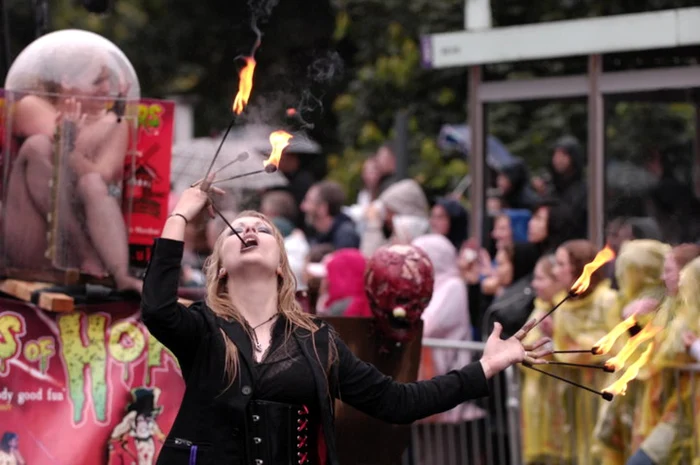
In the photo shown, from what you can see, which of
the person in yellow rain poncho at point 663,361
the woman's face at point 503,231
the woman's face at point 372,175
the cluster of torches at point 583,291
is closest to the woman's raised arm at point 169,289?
the cluster of torches at point 583,291

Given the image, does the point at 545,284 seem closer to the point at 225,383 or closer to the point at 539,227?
the point at 539,227

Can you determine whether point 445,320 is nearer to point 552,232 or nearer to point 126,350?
point 552,232

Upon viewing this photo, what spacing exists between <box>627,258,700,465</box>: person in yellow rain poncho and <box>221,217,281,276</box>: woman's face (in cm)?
298

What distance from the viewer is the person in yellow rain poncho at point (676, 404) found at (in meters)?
7.15

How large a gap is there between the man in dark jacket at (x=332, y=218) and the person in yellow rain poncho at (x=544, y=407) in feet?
8.67

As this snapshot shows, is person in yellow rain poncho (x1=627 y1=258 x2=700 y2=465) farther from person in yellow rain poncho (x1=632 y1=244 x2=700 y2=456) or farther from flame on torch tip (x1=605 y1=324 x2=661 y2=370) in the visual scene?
flame on torch tip (x1=605 y1=324 x2=661 y2=370)

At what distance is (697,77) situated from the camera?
9281 millimetres

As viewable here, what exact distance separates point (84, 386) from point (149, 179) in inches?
38.8

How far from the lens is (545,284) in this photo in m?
8.46

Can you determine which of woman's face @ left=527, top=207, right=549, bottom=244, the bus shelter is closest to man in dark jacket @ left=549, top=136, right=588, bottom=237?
the bus shelter

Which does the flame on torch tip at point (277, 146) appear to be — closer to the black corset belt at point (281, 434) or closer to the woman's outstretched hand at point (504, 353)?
the black corset belt at point (281, 434)

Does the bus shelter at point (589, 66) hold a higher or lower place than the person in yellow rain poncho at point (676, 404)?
higher

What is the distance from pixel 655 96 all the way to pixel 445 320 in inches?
106

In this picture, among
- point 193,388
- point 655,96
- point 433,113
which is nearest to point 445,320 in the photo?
point 655,96
